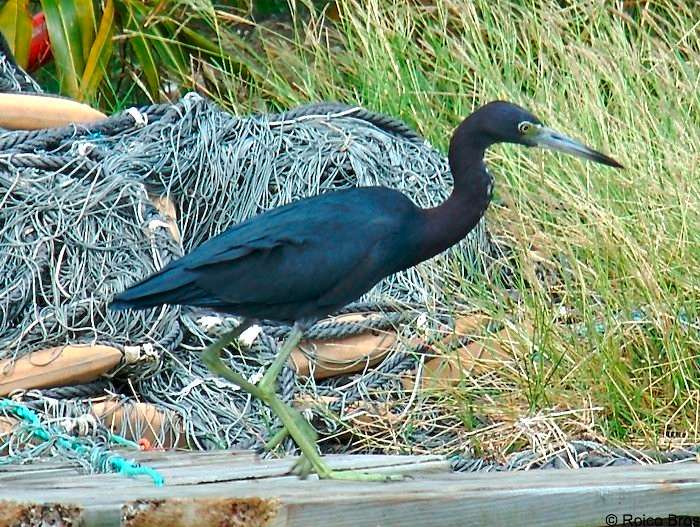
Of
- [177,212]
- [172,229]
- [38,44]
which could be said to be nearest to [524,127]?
[172,229]

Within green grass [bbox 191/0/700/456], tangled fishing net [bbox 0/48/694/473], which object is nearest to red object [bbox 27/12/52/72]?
green grass [bbox 191/0/700/456]

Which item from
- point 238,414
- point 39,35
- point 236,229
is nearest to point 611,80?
point 238,414

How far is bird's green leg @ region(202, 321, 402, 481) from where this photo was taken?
3461 mm

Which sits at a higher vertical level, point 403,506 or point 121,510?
point 121,510

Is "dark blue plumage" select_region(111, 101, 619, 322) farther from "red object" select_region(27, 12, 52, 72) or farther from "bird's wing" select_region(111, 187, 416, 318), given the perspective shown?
"red object" select_region(27, 12, 52, 72)

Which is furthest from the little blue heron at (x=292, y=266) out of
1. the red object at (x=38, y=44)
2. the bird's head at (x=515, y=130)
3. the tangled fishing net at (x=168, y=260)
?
the red object at (x=38, y=44)

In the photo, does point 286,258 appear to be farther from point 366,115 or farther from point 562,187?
point 366,115

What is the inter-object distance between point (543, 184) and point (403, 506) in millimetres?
2904

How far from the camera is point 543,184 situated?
5.47m

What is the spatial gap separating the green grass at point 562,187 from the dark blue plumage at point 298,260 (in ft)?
3.42

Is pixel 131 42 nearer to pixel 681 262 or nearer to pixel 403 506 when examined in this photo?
pixel 681 262

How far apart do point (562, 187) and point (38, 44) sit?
11.5 ft

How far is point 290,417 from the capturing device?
3.66 m

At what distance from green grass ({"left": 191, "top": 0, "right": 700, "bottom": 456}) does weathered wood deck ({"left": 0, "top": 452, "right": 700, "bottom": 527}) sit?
116 cm
